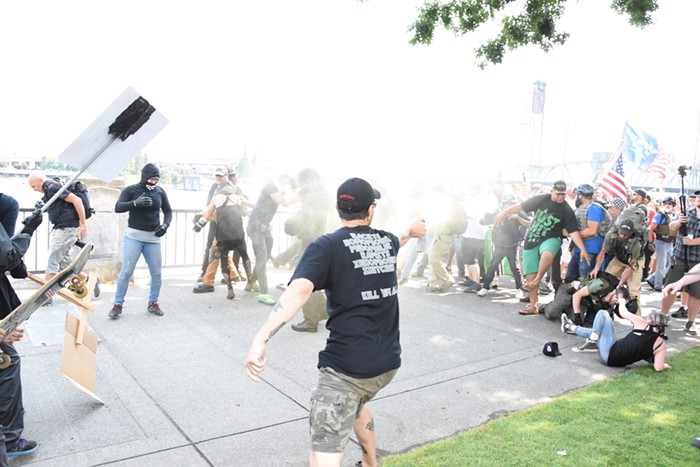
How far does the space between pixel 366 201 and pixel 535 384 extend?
3.15 meters

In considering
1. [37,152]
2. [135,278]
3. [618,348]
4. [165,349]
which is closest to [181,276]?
[135,278]

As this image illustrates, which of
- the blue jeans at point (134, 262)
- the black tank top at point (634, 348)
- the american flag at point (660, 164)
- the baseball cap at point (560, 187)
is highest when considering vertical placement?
the american flag at point (660, 164)

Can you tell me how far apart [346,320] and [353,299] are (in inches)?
4.5

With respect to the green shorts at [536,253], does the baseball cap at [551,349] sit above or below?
below

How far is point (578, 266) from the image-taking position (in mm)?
7801

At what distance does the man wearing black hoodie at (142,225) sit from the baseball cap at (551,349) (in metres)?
4.58

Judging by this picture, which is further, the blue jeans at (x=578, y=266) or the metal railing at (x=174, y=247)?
the metal railing at (x=174, y=247)

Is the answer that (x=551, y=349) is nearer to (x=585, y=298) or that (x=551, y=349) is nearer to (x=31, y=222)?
(x=585, y=298)

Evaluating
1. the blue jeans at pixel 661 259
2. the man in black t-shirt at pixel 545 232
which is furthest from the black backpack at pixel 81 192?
the blue jeans at pixel 661 259

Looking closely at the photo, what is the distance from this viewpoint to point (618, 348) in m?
5.36

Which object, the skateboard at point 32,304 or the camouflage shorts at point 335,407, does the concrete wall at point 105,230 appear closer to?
the skateboard at point 32,304

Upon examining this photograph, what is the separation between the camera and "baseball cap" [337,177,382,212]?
2773 mm

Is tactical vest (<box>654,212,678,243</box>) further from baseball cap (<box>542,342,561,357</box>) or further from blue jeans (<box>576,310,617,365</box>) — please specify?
baseball cap (<box>542,342,561,357</box>)

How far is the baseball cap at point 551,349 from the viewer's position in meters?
5.79
